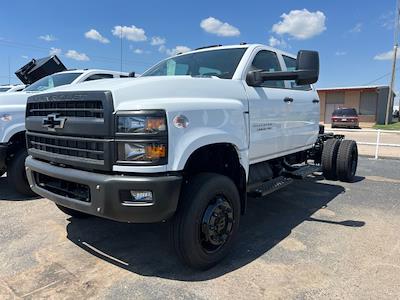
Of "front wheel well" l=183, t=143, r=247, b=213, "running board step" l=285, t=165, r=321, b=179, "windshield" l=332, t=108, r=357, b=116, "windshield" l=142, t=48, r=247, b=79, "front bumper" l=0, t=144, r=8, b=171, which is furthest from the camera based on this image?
"windshield" l=332, t=108, r=357, b=116

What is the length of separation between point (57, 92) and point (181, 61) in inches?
71.0

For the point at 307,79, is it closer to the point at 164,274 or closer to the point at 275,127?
the point at 275,127

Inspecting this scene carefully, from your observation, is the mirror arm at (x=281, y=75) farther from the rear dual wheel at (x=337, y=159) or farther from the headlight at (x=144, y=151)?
the rear dual wheel at (x=337, y=159)

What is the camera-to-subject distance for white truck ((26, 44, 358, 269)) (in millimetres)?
2762

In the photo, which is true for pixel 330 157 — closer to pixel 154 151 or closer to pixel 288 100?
pixel 288 100

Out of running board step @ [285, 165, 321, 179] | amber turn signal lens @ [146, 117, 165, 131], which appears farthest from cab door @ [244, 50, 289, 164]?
amber turn signal lens @ [146, 117, 165, 131]

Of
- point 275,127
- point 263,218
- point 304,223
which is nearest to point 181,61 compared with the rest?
point 275,127

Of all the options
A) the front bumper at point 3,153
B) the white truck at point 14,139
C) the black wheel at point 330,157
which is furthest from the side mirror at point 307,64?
the front bumper at point 3,153

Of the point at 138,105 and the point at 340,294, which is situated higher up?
the point at 138,105

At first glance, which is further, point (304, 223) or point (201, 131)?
point (304, 223)

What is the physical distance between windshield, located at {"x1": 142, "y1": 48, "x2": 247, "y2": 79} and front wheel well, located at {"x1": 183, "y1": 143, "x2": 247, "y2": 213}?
879mm

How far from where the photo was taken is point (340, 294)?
9.46 feet

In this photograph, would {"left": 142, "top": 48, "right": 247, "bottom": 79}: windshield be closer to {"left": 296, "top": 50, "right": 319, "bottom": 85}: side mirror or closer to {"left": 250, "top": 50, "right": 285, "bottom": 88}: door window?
{"left": 250, "top": 50, "right": 285, "bottom": 88}: door window

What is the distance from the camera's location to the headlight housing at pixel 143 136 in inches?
107
